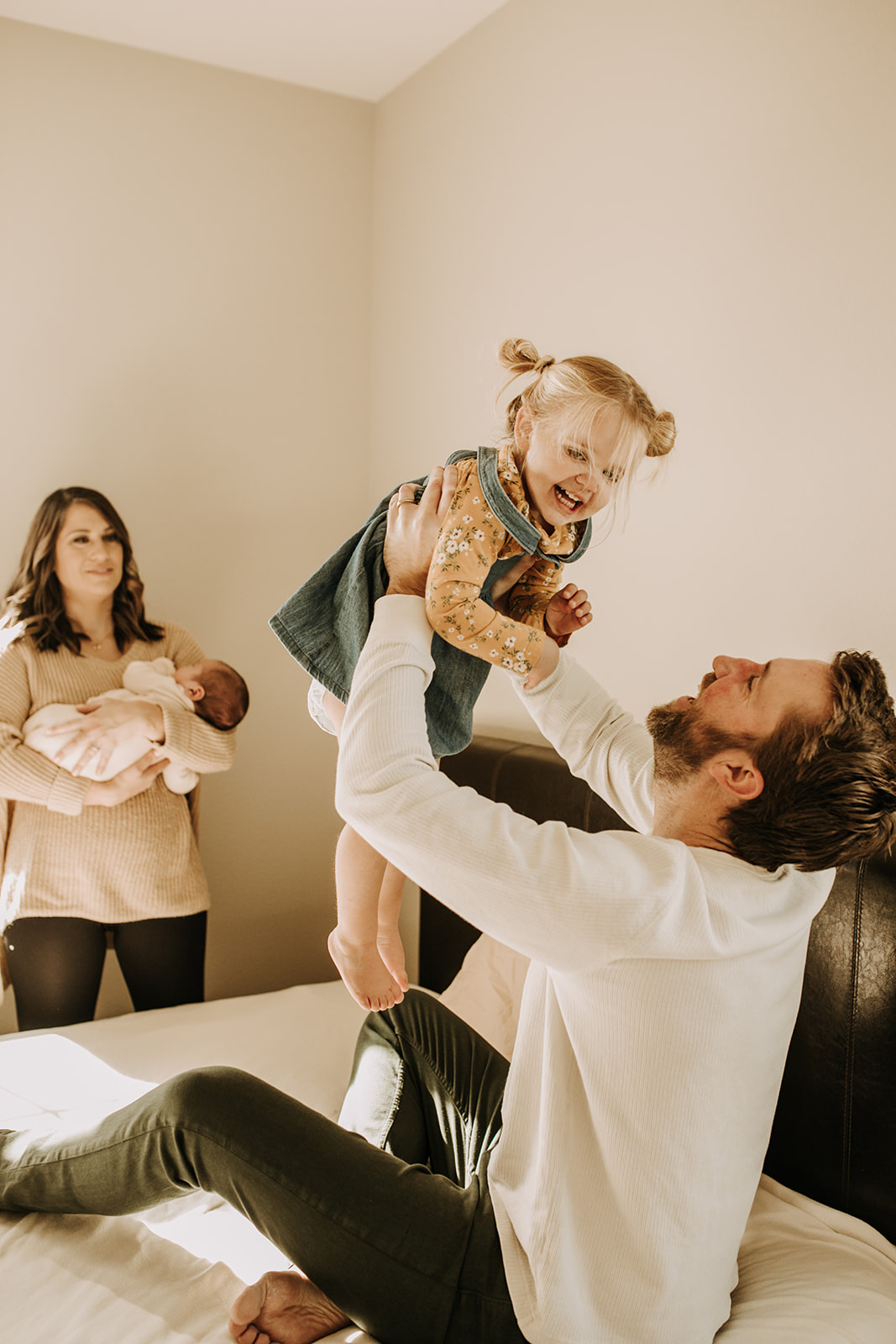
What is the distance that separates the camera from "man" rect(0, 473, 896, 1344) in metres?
0.97

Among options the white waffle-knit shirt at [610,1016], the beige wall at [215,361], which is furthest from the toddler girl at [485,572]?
the beige wall at [215,361]

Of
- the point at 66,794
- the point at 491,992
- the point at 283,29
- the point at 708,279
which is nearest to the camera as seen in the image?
the point at 708,279

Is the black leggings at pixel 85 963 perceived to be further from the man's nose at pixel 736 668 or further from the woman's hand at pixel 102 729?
→ the man's nose at pixel 736 668

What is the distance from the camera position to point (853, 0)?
1490mm

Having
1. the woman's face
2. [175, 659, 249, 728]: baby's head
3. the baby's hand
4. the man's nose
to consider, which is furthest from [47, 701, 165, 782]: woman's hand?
the man's nose

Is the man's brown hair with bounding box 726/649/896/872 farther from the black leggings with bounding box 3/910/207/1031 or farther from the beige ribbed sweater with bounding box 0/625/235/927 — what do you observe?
the black leggings with bounding box 3/910/207/1031

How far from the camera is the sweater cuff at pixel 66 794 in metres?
2.10

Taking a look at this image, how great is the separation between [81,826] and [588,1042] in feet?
4.94

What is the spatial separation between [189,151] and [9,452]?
1.03m

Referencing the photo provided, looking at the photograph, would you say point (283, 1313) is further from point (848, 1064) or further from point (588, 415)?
point (588, 415)

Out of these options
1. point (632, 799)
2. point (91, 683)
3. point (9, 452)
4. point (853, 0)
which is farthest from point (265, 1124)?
point (9, 452)

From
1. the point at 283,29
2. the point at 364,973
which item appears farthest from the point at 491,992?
the point at 283,29

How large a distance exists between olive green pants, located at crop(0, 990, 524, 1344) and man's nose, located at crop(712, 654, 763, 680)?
70 cm

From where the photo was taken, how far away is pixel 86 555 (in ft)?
7.63
